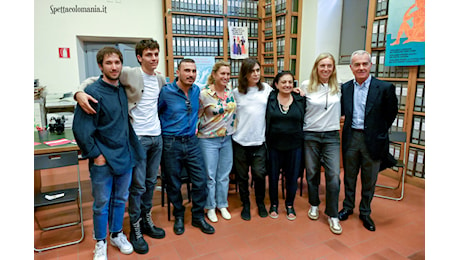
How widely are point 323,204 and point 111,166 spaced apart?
2237mm

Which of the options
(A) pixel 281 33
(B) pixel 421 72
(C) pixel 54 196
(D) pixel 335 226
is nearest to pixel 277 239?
(D) pixel 335 226

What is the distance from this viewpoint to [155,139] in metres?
2.24

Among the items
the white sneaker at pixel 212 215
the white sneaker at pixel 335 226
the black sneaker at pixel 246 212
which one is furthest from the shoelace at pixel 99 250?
the white sneaker at pixel 335 226

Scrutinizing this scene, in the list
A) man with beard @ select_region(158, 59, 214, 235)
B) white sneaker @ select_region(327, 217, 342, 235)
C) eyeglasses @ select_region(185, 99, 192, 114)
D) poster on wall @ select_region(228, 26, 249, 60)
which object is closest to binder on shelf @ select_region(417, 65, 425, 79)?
white sneaker @ select_region(327, 217, 342, 235)

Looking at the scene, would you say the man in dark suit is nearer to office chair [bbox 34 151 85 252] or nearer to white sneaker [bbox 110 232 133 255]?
white sneaker [bbox 110 232 133 255]

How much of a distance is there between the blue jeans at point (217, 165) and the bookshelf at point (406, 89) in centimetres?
245

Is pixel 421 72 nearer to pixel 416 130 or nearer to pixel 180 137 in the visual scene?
pixel 416 130

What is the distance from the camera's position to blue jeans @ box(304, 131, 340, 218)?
8.37ft

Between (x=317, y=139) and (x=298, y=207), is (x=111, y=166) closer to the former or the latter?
(x=317, y=139)

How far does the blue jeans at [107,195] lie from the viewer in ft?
6.44
